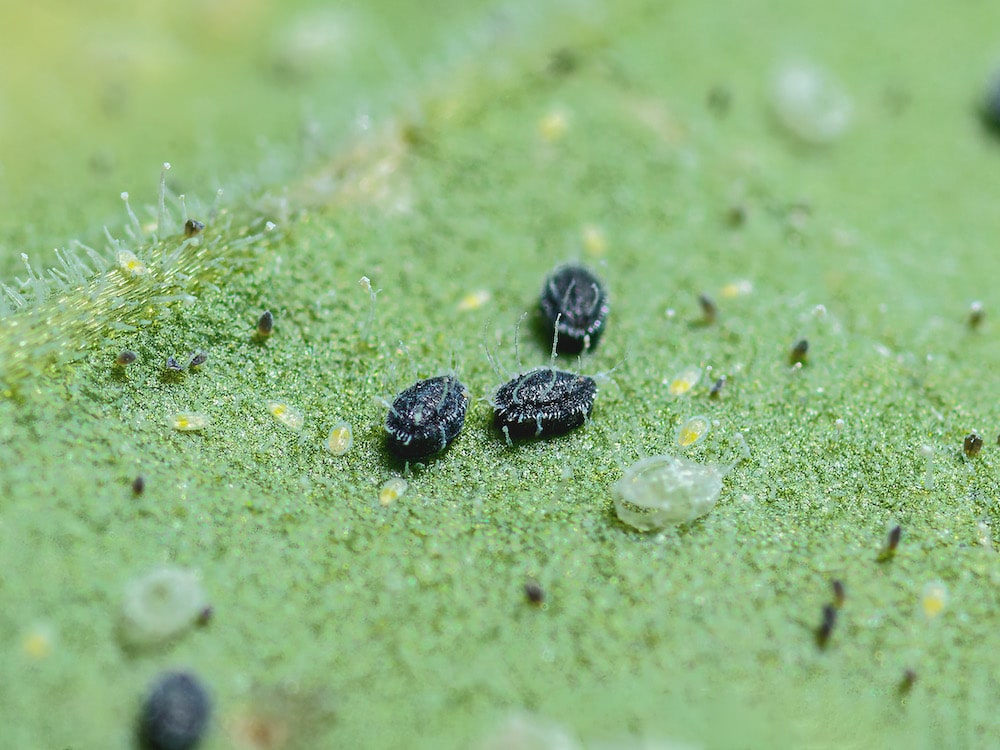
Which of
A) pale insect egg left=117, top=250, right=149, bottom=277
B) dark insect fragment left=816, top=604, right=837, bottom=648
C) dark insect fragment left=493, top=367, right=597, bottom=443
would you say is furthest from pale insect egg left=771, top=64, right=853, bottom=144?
pale insect egg left=117, top=250, right=149, bottom=277

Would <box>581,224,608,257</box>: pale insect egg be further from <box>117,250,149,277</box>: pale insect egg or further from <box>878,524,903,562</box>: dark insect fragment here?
<box>117,250,149,277</box>: pale insect egg

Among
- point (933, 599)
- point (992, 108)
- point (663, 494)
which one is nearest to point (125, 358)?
point (663, 494)

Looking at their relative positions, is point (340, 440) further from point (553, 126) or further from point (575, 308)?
point (553, 126)

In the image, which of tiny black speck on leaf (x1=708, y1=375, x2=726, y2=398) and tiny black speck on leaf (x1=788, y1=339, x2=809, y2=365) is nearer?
tiny black speck on leaf (x1=708, y1=375, x2=726, y2=398)

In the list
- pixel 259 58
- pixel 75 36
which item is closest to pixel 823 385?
pixel 259 58

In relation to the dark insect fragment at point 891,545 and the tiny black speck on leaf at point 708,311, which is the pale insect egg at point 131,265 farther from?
the dark insect fragment at point 891,545

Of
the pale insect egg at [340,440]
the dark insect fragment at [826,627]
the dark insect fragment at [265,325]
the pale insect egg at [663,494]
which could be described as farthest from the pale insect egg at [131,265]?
the dark insect fragment at [826,627]

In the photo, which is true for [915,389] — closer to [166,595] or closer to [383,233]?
[383,233]
